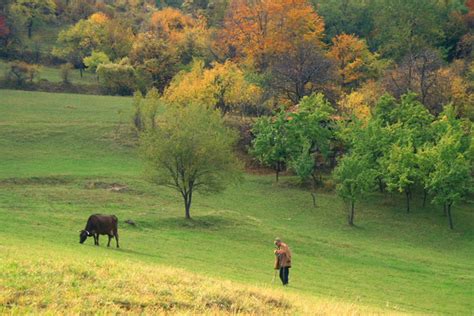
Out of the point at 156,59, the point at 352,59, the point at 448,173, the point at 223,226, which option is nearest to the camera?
the point at 223,226

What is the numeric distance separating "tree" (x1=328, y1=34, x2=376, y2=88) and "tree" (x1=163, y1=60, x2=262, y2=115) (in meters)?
20.8

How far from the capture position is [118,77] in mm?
94875

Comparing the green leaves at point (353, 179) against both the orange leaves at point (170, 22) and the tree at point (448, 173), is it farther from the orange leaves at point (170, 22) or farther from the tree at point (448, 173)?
the orange leaves at point (170, 22)

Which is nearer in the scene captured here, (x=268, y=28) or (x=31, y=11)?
(x=268, y=28)

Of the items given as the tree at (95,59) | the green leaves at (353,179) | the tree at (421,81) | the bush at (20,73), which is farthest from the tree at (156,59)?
the green leaves at (353,179)

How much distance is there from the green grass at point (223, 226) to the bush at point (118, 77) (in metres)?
16.7

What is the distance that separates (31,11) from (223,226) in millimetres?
87942

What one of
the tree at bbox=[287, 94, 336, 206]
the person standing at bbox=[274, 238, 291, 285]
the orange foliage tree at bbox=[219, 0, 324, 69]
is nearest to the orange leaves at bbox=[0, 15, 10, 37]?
the orange foliage tree at bbox=[219, 0, 324, 69]

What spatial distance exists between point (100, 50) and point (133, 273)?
301 ft

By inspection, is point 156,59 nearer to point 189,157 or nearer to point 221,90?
point 221,90

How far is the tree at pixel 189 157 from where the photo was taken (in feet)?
154

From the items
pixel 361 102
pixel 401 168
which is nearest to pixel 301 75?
pixel 361 102

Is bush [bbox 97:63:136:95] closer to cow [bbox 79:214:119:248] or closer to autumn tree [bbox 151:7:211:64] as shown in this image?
autumn tree [bbox 151:7:211:64]

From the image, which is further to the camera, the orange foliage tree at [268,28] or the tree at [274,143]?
the orange foliage tree at [268,28]
